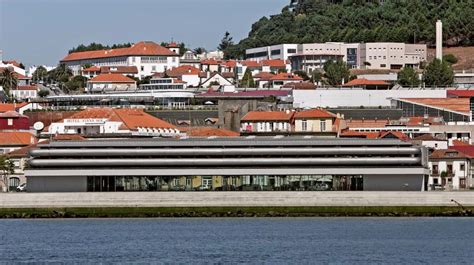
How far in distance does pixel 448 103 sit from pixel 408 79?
35.0m

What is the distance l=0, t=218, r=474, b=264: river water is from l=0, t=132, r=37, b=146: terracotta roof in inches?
1351

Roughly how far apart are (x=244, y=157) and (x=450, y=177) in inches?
767

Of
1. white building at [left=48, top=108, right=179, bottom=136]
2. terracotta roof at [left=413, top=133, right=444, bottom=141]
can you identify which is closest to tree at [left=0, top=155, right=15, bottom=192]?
white building at [left=48, top=108, right=179, bottom=136]

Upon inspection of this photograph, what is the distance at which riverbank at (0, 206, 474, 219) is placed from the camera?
306 feet

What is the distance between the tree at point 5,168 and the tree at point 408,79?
268 feet

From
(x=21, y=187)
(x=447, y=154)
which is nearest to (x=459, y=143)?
(x=447, y=154)

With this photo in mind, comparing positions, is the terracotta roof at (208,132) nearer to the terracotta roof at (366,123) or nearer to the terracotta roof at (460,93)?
the terracotta roof at (366,123)

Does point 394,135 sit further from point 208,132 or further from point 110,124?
point 110,124

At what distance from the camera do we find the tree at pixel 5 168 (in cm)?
11006

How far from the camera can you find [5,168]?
110 metres

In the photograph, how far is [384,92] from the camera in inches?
6511

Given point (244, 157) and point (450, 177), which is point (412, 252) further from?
point (450, 177)

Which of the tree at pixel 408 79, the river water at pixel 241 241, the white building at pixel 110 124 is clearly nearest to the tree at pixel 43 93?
the tree at pixel 408 79

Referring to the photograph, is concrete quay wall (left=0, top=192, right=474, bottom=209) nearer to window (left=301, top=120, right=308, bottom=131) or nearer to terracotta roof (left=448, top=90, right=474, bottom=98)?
window (left=301, top=120, right=308, bottom=131)
